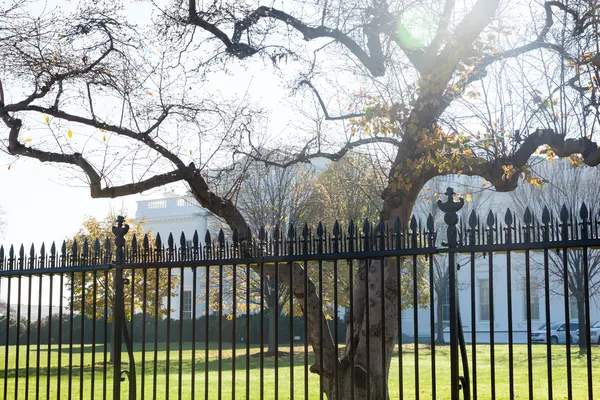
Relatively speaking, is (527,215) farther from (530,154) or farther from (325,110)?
(325,110)

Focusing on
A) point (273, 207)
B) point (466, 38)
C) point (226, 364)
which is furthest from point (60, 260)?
point (273, 207)

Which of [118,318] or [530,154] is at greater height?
[530,154]

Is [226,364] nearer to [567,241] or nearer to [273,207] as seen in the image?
[273,207]

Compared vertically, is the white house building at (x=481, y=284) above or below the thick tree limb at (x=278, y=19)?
below

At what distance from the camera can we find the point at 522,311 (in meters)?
44.1

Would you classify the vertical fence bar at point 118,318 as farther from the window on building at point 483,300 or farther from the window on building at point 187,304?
the window on building at point 483,300

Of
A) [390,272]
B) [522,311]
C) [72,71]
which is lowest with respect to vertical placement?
[522,311]

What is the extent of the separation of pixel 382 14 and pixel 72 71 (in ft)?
12.9

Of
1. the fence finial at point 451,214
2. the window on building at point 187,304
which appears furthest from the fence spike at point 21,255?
the window on building at point 187,304

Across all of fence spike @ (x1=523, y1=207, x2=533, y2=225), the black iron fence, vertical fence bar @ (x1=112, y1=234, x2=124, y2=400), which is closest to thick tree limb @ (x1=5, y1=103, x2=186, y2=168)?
the black iron fence

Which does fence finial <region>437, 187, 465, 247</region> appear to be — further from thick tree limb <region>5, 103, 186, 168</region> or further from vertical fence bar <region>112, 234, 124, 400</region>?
thick tree limb <region>5, 103, 186, 168</region>

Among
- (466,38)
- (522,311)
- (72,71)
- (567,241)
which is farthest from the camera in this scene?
(522,311)

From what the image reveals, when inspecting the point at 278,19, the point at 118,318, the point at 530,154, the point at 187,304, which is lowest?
the point at 187,304

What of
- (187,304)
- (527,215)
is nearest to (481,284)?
(187,304)
